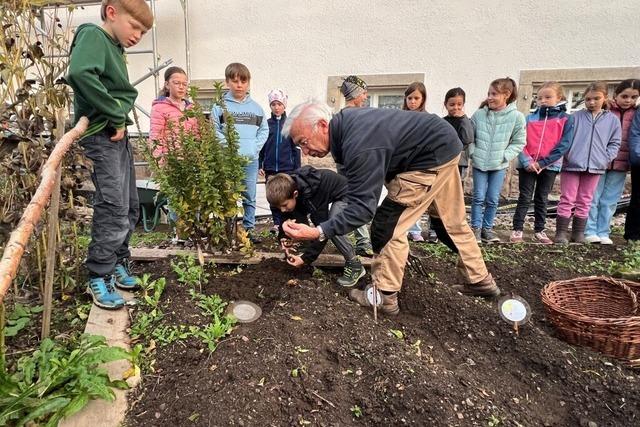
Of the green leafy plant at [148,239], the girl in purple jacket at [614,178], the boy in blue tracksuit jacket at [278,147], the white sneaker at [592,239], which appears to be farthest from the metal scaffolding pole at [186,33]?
the white sneaker at [592,239]

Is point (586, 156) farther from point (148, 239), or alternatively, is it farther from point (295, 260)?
point (148, 239)

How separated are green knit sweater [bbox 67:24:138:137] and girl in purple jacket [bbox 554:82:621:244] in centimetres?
459

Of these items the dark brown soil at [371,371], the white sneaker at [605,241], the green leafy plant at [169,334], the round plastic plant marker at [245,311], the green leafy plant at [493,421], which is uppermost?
the white sneaker at [605,241]

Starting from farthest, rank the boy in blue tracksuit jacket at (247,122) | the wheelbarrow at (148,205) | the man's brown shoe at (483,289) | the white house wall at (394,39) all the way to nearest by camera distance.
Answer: the white house wall at (394,39), the wheelbarrow at (148,205), the boy in blue tracksuit jacket at (247,122), the man's brown shoe at (483,289)

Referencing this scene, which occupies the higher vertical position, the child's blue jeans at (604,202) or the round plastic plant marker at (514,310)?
the child's blue jeans at (604,202)

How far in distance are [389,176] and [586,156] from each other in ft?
10.2

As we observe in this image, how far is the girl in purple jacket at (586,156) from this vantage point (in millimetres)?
4637

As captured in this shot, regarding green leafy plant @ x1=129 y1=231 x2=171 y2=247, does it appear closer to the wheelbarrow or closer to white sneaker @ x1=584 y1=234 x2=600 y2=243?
the wheelbarrow

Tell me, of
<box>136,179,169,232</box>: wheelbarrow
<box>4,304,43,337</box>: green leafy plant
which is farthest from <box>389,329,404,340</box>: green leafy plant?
<box>136,179,169,232</box>: wheelbarrow

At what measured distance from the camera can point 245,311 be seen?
267cm

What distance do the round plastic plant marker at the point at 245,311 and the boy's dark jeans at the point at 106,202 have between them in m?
0.82

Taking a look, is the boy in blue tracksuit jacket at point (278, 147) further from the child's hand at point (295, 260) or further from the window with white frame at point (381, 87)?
the window with white frame at point (381, 87)

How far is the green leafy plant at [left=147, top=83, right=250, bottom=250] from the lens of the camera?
10.3 ft

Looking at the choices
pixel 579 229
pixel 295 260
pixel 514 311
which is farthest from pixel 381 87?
pixel 514 311
